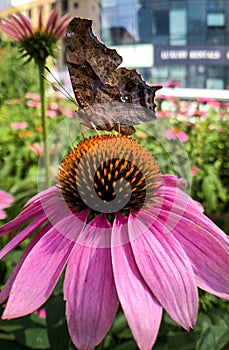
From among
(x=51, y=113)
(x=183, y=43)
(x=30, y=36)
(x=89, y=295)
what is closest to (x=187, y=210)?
(x=89, y=295)

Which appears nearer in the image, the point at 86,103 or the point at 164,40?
the point at 86,103

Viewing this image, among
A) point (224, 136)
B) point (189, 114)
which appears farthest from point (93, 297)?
point (189, 114)

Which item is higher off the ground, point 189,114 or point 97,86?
point 97,86

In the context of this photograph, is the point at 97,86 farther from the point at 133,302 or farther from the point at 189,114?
the point at 189,114

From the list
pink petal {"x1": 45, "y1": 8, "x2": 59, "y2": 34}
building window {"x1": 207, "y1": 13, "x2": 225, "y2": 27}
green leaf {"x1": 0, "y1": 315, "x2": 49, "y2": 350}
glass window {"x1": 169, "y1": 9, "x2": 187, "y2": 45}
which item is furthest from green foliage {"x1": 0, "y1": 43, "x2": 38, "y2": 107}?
building window {"x1": 207, "y1": 13, "x2": 225, "y2": 27}

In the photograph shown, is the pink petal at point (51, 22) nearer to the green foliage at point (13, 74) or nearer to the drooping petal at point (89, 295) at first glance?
the drooping petal at point (89, 295)

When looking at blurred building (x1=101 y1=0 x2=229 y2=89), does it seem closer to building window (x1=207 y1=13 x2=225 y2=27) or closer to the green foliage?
building window (x1=207 y1=13 x2=225 y2=27)

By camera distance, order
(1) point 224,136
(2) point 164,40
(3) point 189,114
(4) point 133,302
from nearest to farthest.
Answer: (4) point 133,302, (1) point 224,136, (3) point 189,114, (2) point 164,40

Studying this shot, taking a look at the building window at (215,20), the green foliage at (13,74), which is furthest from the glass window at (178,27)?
the green foliage at (13,74)
